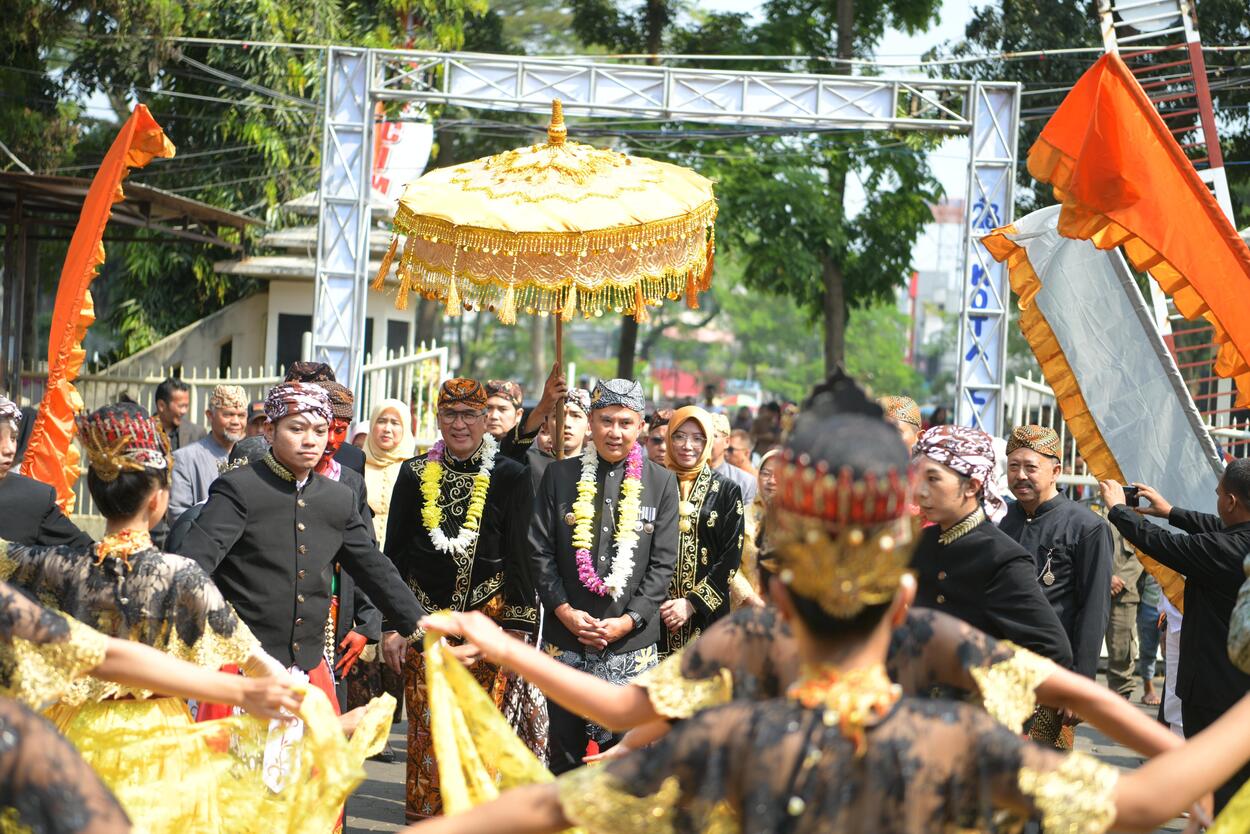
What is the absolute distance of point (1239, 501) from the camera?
576cm

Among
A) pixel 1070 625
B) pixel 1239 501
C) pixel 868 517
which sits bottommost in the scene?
pixel 1070 625

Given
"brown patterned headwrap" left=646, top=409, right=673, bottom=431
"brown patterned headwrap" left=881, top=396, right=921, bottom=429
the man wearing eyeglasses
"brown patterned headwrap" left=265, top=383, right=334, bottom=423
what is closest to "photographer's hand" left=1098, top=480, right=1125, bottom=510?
"brown patterned headwrap" left=881, top=396, right=921, bottom=429

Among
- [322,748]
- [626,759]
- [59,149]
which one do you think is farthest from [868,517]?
[59,149]

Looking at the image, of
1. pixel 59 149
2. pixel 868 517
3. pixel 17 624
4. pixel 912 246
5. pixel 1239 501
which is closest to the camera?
pixel 868 517

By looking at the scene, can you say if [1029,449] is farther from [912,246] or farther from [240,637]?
[912,246]

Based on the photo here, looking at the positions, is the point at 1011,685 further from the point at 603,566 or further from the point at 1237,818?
the point at 603,566

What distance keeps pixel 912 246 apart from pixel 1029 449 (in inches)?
655

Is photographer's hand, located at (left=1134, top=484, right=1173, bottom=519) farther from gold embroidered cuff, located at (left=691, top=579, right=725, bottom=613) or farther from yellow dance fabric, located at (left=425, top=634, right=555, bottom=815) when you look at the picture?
yellow dance fabric, located at (left=425, top=634, right=555, bottom=815)

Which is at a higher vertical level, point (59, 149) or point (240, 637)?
point (59, 149)

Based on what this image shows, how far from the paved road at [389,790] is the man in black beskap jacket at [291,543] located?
1.37 metres

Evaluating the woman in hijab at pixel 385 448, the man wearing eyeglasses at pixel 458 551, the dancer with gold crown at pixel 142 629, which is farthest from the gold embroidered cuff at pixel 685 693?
the woman in hijab at pixel 385 448

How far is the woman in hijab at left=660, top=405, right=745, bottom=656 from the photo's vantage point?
282 inches

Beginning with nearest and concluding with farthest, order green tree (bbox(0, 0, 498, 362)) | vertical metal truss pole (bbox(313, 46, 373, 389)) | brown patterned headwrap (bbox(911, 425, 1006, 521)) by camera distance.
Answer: brown patterned headwrap (bbox(911, 425, 1006, 521)) < vertical metal truss pole (bbox(313, 46, 373, 389)) < green tree (bbox(0, 0, 498, 362))

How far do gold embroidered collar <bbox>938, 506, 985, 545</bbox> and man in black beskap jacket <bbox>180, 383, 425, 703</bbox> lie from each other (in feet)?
6.89
